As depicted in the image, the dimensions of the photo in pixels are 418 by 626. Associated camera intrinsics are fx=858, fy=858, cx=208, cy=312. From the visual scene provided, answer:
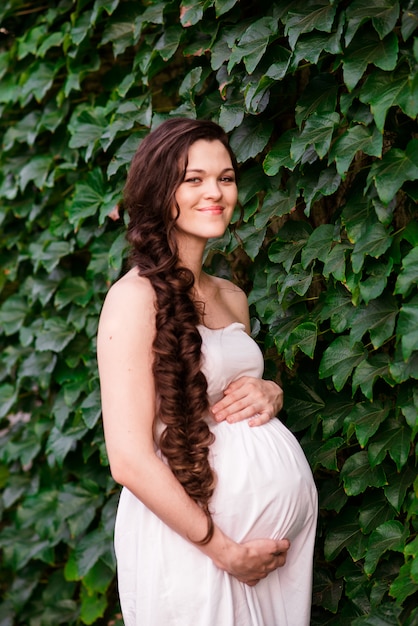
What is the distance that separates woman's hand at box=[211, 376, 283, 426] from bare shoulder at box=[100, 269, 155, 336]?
285 mm

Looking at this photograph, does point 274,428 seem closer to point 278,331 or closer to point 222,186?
point 278,331

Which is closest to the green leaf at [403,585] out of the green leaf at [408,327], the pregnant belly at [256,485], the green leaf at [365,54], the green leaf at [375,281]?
the pregnant belly at [256,485]

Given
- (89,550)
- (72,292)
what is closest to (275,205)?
(72,292)

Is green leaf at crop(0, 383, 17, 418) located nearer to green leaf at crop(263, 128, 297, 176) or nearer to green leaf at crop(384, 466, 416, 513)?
green leaf at crop(263, 128, 297, 176)

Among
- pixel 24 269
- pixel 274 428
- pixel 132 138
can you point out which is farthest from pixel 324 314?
pixel 24 269

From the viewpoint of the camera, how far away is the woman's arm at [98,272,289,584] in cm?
184

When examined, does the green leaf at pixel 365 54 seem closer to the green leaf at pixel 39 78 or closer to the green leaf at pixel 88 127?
the green leaf at pixel 88 127

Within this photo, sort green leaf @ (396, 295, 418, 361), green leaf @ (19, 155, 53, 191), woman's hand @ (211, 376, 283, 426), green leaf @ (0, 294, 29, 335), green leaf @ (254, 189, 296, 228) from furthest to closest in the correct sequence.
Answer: green leaf @ (0, 294, 29, 335), green leaf @ (19, 155, 53, 191), green leaf @ (254, 189, 296, 228), woman's hand @ (211, 376, 283, 426), green leaf @ (396, 295, 418, 361)

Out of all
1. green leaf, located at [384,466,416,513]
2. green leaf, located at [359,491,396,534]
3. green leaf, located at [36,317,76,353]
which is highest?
green leaf, located at [384,466,416,513]

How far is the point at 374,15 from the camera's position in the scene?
6.20 feet

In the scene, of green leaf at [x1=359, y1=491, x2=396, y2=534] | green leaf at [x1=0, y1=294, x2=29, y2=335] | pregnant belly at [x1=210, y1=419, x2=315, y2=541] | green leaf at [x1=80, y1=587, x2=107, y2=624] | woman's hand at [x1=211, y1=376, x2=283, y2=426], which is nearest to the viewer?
pregnant belly at [x1=210, y1=419, x2=315, y2=541]

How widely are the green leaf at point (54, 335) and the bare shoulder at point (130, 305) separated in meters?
1.19

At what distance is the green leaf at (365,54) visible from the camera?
1.90m

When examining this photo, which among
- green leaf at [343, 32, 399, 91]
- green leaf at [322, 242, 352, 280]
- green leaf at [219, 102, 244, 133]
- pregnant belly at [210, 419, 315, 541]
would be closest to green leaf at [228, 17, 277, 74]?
green leaf at [219, 102, 244, 133]
